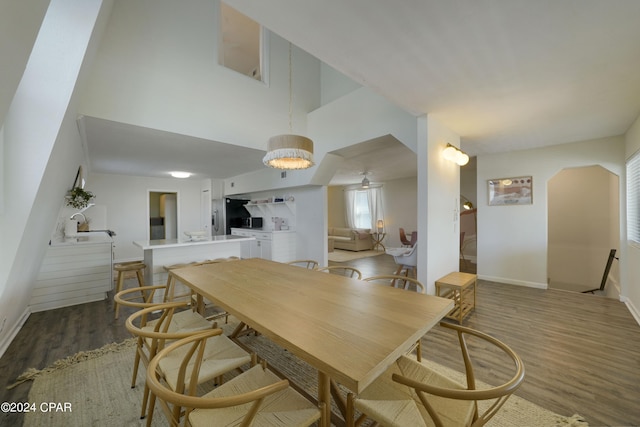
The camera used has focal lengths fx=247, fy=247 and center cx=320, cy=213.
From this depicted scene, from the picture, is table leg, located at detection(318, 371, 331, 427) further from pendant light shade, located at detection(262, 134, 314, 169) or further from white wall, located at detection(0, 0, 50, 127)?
white wall, located at detection(0, 0, 50, 127)

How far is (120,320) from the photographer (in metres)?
2.92

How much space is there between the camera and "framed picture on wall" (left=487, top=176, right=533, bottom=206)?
416 centimetres

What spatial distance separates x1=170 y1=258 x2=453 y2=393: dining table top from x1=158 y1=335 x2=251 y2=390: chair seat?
26 cm

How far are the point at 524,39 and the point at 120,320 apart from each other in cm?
457

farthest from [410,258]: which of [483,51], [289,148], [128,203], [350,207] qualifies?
[128,203]

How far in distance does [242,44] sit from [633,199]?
6.69 m

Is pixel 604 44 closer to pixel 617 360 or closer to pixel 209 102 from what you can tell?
pixel 617 360

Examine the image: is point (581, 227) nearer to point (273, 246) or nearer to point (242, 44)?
point (273, 246)

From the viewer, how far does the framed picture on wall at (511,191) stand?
416 cm

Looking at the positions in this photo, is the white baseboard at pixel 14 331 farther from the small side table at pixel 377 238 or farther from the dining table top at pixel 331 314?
the small side table at pixel 377 238

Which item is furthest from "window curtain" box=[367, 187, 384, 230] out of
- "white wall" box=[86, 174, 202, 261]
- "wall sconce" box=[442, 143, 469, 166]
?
"white wall" box=[86, 174, 202, 261]

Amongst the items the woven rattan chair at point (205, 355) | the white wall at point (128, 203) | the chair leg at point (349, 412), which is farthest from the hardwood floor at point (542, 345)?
the white wall at point (128, 203)

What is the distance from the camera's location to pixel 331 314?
4.36 feet

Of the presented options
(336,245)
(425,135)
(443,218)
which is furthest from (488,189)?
(336,245)
